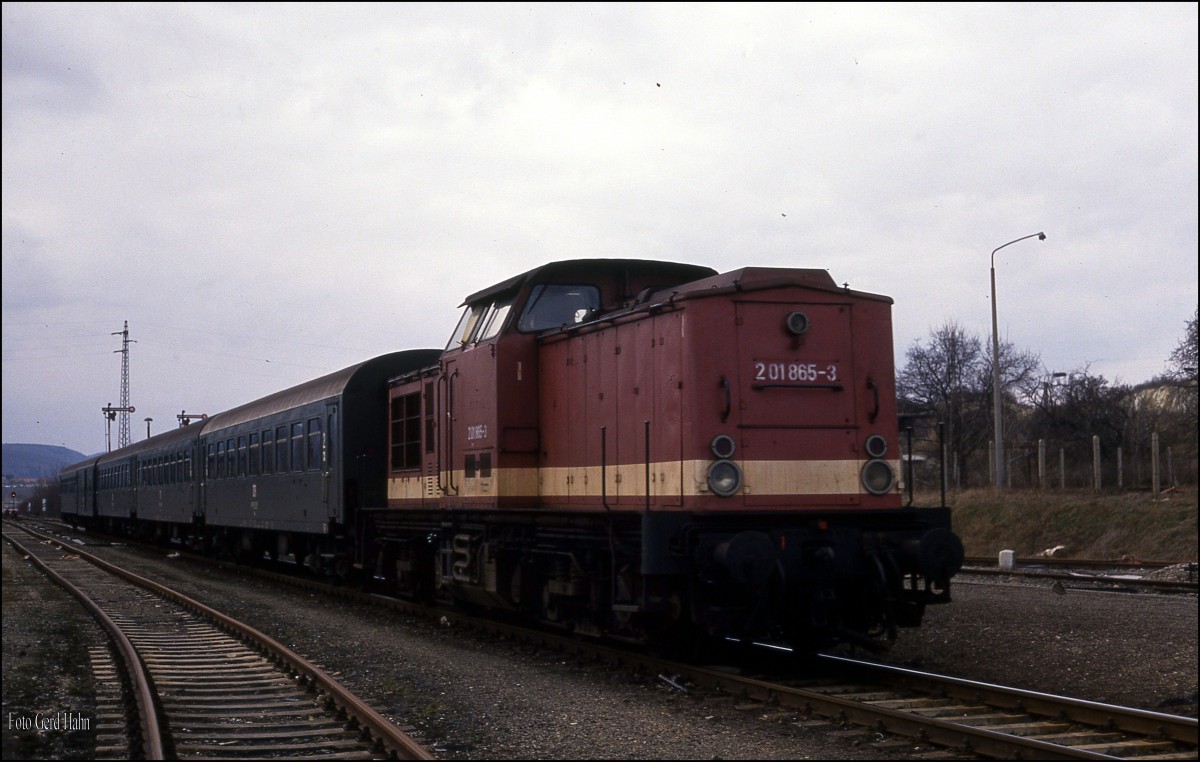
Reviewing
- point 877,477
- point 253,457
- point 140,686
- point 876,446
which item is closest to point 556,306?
point 876,446

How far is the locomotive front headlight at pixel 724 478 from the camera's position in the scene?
8.63 meters

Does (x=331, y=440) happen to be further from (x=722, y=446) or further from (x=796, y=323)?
(x=796, y=323)

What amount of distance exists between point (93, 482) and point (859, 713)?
45.2 meters

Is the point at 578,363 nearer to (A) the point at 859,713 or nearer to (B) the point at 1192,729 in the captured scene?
(A) the point at 859,713

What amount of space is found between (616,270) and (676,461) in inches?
113

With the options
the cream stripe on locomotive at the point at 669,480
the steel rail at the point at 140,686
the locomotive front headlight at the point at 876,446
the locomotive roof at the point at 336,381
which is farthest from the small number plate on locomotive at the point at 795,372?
the locomotive roof at the point at 336,381

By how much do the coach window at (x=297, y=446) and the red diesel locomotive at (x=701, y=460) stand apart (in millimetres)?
8098

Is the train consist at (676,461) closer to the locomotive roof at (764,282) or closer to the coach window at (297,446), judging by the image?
the locomotive roof at (764,282)

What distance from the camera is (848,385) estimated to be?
9.18m

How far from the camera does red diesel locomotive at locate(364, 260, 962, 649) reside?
8.42 m

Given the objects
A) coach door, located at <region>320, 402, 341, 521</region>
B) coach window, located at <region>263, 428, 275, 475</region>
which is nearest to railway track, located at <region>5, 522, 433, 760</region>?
coach door, located at <region>320, 402, 341, 521</region>

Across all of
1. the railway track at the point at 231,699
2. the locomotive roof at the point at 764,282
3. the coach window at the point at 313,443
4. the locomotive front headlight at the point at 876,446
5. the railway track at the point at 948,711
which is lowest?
the railway track at the point at 231,699

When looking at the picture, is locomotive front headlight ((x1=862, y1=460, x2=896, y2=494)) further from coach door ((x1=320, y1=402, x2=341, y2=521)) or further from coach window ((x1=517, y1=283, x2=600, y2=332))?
coach door ((x1=320, y1=402, x2=341, y2=521))

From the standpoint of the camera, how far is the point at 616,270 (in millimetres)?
11156
